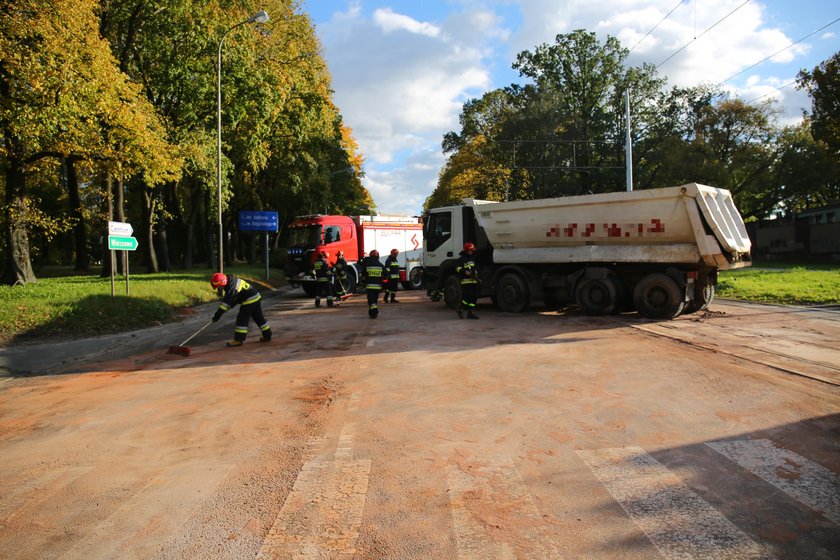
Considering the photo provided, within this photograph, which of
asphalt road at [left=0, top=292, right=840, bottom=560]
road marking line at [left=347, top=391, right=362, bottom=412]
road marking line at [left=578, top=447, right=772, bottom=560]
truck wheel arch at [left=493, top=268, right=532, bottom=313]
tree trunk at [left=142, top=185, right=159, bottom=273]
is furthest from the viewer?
tree trunk at [left=142, top=185, right=159, bottom=273]

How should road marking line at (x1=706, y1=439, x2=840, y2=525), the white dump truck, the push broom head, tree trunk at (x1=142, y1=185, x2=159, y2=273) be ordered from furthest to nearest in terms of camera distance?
tree trunk at (x1=142, y1=185, x2=159, y2=273) < the white dump truck < the push broom head < road marking line at (x1=706, y1=439, x2=840, y2=525)

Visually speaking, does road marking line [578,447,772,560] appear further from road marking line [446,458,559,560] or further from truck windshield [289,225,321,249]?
truck windshield [289,225,321,249]

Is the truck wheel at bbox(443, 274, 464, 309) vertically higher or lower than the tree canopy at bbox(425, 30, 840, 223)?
lower

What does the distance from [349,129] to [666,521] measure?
54611 millimetres

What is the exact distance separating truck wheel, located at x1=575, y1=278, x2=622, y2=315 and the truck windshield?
1163 centimetres

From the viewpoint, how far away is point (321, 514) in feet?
11.7

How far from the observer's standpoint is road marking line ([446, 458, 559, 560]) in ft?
10.2

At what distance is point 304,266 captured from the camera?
22.0 metres

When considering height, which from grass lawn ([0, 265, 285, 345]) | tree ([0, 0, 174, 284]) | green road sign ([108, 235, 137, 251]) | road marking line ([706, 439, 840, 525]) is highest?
tree ([0, 0, 174, 284])

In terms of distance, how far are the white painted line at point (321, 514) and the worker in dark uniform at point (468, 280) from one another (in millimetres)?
9160

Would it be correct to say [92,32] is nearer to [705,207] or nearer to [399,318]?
[399,318]

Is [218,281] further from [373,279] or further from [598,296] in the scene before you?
[598,296]

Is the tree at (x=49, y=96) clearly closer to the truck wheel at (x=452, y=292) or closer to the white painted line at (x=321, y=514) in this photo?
the truck wheel at (x=452, y=292)

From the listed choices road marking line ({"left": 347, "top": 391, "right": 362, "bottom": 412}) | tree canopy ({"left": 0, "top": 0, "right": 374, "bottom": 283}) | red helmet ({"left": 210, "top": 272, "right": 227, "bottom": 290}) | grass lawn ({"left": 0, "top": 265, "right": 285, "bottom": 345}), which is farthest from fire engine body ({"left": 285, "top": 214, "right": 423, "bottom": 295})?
road marking line ({"left": 347, "top": 391, "right": 362, "bottom": 412})
